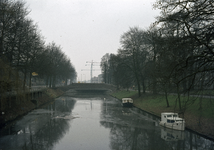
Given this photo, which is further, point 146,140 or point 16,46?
point 16,46

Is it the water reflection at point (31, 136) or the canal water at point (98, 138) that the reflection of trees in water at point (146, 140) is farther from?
the water reflection at point (31, 136)

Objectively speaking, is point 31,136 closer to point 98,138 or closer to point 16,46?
point 98,138

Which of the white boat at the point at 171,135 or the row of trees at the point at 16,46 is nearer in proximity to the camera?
the white boat at the point at 171,135

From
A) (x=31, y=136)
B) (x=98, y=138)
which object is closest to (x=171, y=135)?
(x=98, y=138)

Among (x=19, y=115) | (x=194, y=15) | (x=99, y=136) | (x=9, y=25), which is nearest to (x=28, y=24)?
(x=9, y=25)

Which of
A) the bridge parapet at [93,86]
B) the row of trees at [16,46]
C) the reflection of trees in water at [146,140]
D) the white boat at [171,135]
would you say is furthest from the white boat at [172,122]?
the bridge parapet at [93,86]

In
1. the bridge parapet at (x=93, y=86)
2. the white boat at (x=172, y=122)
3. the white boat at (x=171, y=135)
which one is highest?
the bridge parapet at (x=93, y=86)

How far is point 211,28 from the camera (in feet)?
37.8

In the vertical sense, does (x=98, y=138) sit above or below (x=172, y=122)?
below

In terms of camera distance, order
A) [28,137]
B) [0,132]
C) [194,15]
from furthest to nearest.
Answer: [0,132] → [28,137] → [194,15]

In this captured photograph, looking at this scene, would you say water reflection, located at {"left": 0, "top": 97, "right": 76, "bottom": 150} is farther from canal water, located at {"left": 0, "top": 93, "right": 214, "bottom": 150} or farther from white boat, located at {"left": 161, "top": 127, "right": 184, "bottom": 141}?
white boat, located at {"left": 161, "top": 127, "right": 184, "bottom": 141}

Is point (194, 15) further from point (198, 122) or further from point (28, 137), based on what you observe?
point (28, 137)

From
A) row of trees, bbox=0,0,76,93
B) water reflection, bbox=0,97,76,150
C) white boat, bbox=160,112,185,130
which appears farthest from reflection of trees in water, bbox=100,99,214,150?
row of trees, bbox=0,0,76,93

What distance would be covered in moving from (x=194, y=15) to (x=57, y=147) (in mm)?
12926
